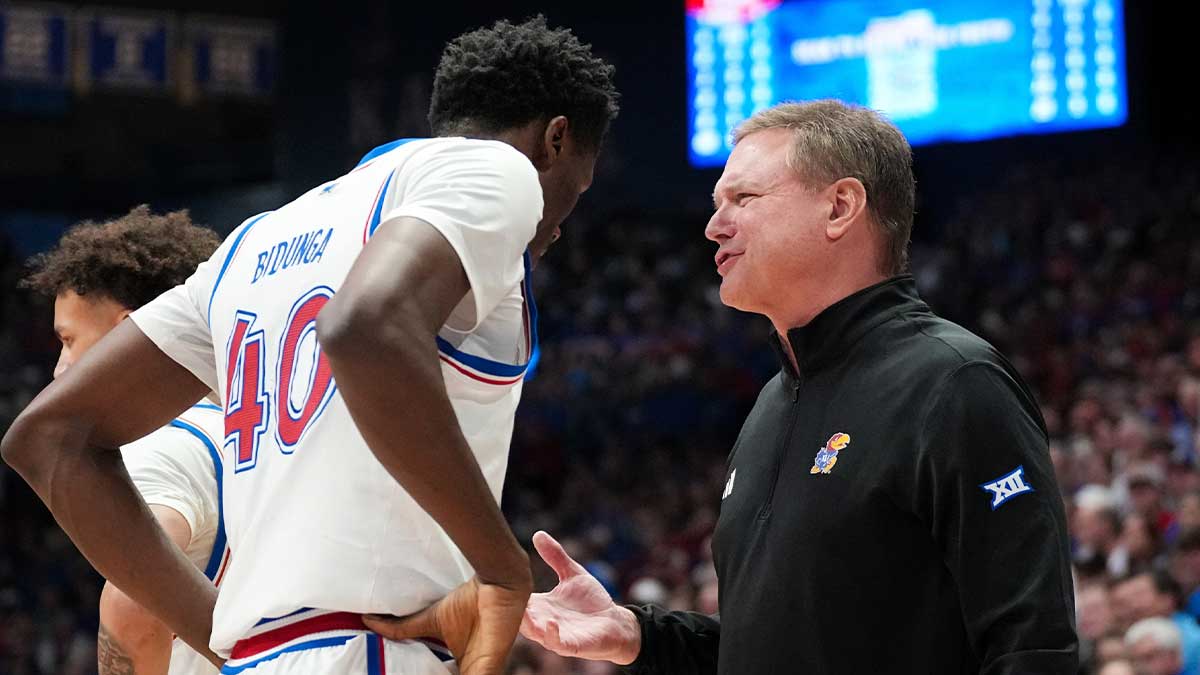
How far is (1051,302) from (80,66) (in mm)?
9944

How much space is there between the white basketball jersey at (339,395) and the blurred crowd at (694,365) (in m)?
6.28

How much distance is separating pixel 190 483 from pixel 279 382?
0.84m

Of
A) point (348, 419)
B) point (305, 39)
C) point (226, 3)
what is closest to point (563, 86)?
point (348, 419)

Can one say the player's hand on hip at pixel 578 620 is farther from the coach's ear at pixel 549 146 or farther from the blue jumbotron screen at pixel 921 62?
the blue jumbotron screen at pixel 921 62

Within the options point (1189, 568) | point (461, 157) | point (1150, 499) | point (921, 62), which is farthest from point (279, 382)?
point (921, 62)

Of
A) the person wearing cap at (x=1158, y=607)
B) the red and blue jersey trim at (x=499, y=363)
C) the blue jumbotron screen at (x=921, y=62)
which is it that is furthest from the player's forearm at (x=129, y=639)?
the blue jumbotron screen at (x=921, y=62)

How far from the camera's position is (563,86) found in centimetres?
222

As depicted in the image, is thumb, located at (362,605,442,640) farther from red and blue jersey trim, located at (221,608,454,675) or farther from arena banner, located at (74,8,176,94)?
arena banner, located at (74,8,176,94)

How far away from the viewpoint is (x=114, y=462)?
2242 millimetres

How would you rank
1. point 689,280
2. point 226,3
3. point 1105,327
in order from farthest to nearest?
point 226,3, point 689,280, point 1105,327

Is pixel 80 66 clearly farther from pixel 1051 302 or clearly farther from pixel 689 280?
pixel 1051 302

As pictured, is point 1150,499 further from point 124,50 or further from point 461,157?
point 124,50

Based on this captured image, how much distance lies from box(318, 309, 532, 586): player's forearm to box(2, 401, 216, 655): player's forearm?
64 cm

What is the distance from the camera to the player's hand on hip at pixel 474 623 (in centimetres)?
187
